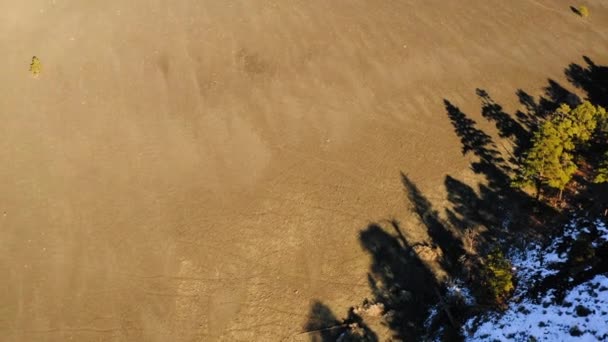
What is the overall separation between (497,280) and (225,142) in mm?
21270

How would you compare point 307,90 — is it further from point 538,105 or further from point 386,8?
point 538,105

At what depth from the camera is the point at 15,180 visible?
118 feet

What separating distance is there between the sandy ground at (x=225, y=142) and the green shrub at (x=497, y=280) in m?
5.73

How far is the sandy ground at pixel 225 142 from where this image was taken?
99.8 feet

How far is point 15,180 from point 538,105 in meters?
39.2

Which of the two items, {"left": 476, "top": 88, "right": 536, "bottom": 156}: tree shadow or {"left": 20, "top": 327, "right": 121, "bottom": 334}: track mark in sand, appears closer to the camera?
{"left": 20, "top": 327, "right": 121, "bottom": 334}: track mark in sand

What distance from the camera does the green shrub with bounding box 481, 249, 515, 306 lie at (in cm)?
2591

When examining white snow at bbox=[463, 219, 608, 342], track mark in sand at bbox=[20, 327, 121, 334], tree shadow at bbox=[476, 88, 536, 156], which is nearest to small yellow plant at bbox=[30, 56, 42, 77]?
A: track mark in sand at bbox=[20, 327, 121, 334]

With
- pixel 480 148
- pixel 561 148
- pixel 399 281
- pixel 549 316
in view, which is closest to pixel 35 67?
pixel 399 281

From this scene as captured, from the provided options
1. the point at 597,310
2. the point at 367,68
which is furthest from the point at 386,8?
the point at 597,310

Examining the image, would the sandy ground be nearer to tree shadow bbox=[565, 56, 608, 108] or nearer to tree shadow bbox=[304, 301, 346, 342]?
tree shadow bbox=[304, 301, 346, 342]

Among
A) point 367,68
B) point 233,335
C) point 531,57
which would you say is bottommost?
point 233,335

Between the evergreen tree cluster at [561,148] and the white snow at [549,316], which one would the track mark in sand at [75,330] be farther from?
Result: the evergreen tree cluster at [561,148]

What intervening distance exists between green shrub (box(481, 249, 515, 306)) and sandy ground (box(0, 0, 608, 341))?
18.8 feet
